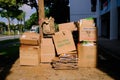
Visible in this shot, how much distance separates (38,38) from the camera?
1103 centimetres

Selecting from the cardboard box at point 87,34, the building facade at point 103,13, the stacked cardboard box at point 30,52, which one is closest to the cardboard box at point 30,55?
the stacked cardboard box at point 30,52

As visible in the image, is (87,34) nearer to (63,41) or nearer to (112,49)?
(63,41)

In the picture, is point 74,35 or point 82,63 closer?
point 82,63

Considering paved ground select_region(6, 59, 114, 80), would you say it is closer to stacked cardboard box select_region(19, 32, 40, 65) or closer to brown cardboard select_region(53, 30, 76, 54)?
stacked cardboard box select_region(19, 32, 40, 65)

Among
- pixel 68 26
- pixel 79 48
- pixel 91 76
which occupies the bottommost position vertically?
pixel 91 76

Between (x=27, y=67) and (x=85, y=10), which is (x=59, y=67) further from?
(x=85, y=10)

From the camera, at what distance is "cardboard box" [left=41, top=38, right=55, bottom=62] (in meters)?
10.9

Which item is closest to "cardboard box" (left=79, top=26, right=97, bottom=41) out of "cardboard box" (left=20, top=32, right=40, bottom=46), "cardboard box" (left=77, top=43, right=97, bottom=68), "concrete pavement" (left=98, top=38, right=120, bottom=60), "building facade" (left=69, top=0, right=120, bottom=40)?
"cardboard box" (left=77, top=43, right=97, bottom=68)

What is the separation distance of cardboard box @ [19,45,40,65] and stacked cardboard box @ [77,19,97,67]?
56.6 inches

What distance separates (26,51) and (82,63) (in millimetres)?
1962

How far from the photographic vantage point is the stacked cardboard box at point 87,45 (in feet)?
34.2

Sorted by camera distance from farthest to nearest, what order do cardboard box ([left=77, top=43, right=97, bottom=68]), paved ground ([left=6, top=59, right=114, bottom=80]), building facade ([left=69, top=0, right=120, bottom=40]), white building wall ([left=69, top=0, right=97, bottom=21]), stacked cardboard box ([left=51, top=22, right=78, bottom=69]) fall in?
1. white building wall ([left=69, top=0, right=97, bottom=21])
2. building facade ([left=69, top=0, right=120, bottom=40])
3. cardboard box ([left=77, top=43, right=97, bottom=68])
4. stacked cardboard box ([left=51, top=22, right=78, bottom=69])
5. paved ground ([left=6, top=59, right=114, bottom=80])

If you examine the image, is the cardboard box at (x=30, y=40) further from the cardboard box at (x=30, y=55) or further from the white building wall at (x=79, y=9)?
the white building wall at (x=79, y=9)

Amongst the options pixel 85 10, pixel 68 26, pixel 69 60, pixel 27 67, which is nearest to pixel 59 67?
pixel 69 60
